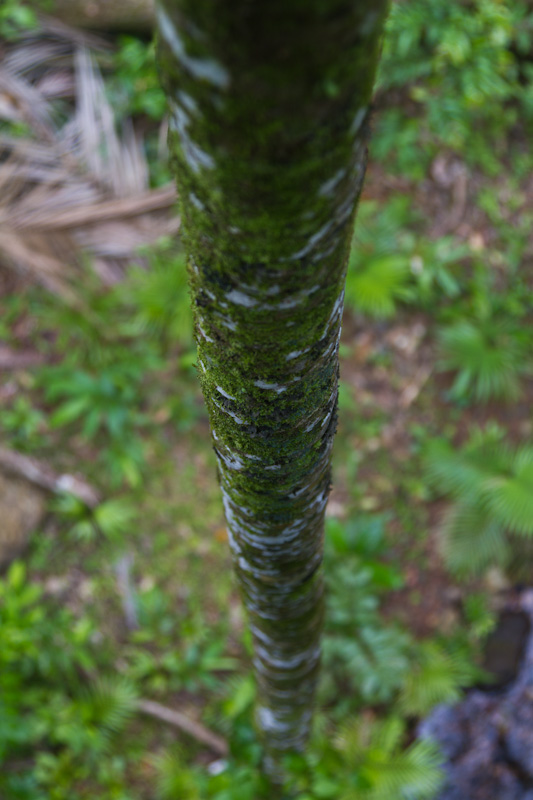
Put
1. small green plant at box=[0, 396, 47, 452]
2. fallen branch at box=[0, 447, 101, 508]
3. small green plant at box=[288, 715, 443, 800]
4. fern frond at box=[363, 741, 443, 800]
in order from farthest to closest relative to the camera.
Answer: small green plant at box=[0, 396, 47, 452]
fallen branch at box=[0, 447, 101, 508]
fern frond at box=[363, 741, 443, 800]
small green plant at box=[288, 715, 443, 800]

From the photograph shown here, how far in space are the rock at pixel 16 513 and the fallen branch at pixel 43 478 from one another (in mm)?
60

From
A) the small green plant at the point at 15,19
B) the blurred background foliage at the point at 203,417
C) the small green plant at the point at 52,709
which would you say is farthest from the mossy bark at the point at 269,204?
the small green plant at the point at 15,19

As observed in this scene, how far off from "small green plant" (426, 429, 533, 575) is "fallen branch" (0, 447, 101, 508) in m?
2.43

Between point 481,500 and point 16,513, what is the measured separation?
3.21 m

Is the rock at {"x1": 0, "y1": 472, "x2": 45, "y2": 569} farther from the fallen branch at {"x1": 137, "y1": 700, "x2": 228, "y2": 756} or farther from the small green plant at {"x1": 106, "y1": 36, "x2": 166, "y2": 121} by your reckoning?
the small green plant at {"x1": 106, "y1": 36, "x2": 166, "y2": 121}

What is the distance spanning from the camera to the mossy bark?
380mm

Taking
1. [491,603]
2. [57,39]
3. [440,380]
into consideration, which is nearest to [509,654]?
[491,603]

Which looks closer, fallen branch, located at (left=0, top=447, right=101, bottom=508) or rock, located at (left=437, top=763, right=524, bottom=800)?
rock, located at (left=437, top=763, right=524, bottom=800)

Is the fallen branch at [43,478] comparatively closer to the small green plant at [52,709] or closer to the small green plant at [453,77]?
the small green plant at [52,709]

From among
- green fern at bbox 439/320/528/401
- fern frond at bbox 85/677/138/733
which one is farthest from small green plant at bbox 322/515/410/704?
green fern at bbox 439/320/528/401

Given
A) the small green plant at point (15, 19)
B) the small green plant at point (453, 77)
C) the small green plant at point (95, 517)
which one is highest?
the small green plant at point (15, 19)

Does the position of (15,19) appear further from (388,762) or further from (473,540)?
(388,762)

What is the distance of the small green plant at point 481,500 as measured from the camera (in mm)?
3488

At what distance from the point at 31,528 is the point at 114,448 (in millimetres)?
766
